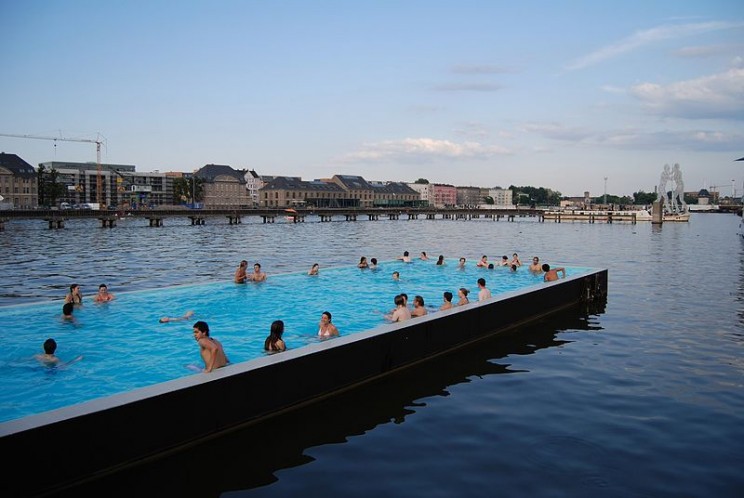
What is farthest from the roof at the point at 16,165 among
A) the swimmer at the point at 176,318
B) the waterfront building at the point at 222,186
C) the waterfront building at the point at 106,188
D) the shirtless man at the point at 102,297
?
the swimmer at the point at 176,318

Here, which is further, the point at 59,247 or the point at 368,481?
the point at 59,247

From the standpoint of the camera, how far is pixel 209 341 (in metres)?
10.5

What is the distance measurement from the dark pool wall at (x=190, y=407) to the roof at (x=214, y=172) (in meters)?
184

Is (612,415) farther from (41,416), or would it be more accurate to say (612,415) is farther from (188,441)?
(41,416)

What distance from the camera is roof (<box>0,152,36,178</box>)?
146 m

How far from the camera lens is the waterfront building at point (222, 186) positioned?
186125mm

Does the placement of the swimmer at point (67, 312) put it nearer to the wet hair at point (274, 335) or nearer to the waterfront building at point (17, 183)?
the wet hair at point (274, 335)

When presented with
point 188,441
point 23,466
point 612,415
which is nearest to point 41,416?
point 23,466

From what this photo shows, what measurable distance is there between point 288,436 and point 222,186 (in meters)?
186

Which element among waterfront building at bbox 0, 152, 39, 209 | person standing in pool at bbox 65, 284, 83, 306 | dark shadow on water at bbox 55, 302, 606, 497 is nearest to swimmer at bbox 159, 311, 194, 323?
person standing in pool at bbox 65, 284, 83, 306

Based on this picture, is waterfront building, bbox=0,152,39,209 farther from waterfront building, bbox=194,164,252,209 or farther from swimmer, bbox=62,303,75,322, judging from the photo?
swimmer, bbox=62,303,75,322

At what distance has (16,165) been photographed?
14850cm

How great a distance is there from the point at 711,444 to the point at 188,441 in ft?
27.3

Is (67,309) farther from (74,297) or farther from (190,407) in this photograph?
(190,407)
